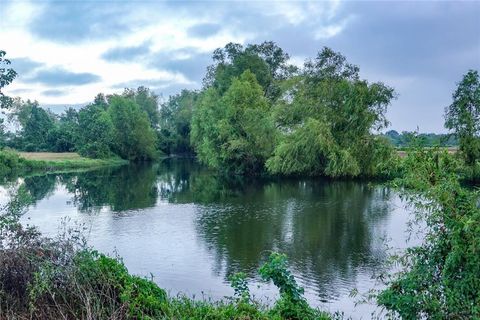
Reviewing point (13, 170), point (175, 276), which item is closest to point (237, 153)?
point (13, 170)

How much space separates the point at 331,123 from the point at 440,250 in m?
38.0

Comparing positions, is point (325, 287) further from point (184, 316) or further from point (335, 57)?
point (335, 57)

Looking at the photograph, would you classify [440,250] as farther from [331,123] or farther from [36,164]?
[36,164]

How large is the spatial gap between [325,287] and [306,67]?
3679cm

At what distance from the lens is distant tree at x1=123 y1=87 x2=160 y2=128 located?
122625mm

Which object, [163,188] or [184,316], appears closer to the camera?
[184,316]

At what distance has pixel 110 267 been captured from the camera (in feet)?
28.4

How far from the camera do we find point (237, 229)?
23.0 m

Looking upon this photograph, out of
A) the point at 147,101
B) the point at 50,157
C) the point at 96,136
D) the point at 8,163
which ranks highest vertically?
the point at 147,101

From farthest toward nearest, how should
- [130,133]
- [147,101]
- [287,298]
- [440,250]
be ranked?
[147,101] → [130,133] → [287,298] → [440,250]

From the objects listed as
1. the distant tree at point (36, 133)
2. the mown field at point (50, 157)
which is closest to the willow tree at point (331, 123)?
the mown field at point (50, 157)

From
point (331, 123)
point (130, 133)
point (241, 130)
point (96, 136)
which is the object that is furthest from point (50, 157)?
point (331, 123)

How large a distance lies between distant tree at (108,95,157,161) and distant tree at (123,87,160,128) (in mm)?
35321

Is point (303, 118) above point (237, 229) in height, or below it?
above
